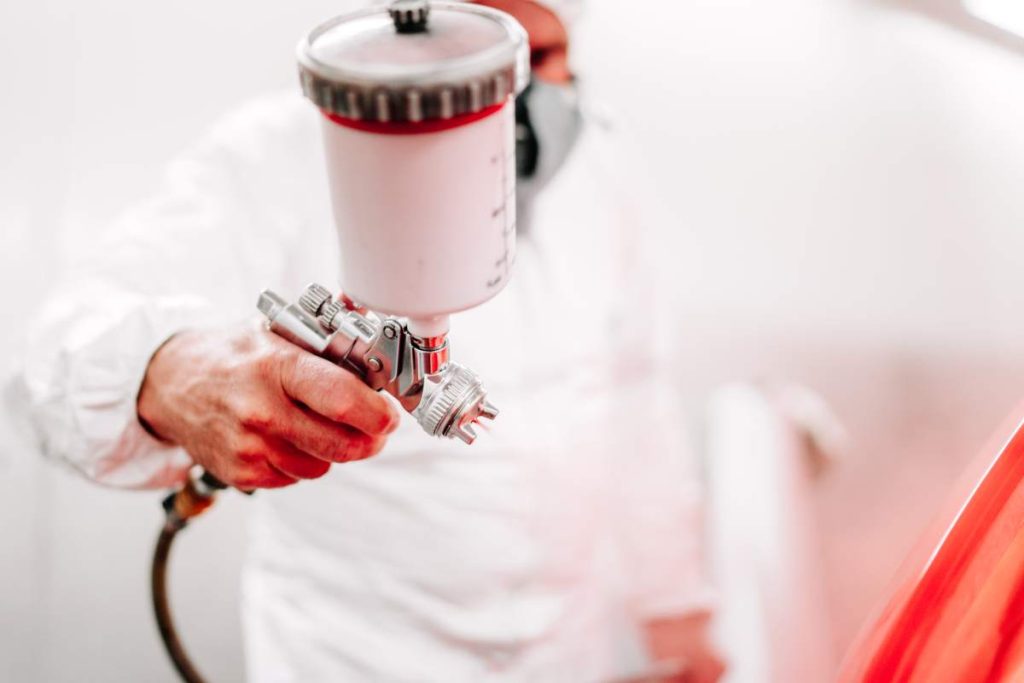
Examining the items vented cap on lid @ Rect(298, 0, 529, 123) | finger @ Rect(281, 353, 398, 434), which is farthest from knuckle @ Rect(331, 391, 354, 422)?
vented cap on lid @ Rect(298, 0, 529, 123)

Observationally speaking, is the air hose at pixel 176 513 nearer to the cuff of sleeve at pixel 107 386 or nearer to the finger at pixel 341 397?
the cuff of sleeve at pixel 107 386

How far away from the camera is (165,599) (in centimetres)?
62

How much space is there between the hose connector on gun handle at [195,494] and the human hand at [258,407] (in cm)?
2

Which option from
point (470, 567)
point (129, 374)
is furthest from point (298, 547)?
point (129, 374)

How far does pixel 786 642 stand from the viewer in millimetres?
844

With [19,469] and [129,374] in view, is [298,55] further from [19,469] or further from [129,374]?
[19,469]

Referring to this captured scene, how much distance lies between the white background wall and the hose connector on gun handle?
438 millimetres

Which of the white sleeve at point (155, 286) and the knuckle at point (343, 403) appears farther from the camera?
the white sleeve at point (155, 286)

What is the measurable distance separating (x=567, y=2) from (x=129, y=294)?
362 mm

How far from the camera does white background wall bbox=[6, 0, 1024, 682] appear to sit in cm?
60

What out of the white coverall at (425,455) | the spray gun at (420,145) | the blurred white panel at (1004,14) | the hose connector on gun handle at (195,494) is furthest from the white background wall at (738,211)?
the hose connector on gun handle at (195,494)

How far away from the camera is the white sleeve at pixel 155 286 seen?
1.73ft

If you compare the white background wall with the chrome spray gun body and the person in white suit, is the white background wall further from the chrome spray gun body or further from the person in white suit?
the chrome spray gun body

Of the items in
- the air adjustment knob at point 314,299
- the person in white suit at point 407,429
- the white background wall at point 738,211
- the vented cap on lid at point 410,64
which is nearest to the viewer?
the vented cap on lid at point 410,64
